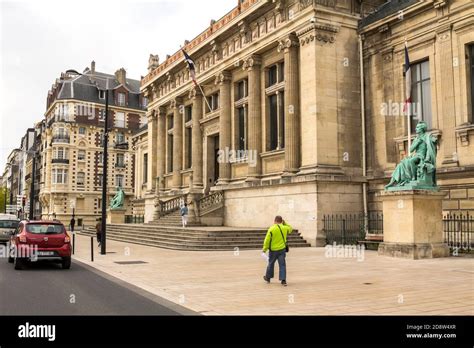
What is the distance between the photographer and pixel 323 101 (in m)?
25.4

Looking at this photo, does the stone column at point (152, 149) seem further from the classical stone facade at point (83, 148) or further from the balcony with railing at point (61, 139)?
the balcony with railing at point (61, 139)

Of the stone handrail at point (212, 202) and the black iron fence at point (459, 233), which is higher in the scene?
the stone handrail at point (212, 202)

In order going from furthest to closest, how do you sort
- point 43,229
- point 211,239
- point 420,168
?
point 211,239
point 420,168
point 43,229

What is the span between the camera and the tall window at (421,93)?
23844 mm

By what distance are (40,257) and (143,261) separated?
3834 mm

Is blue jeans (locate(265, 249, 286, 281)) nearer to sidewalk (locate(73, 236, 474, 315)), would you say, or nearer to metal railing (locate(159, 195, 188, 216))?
sidewalk (locate(73, 236, 474, 315))

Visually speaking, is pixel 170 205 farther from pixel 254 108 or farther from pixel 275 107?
pixel 275 107

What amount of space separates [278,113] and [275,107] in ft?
3.77

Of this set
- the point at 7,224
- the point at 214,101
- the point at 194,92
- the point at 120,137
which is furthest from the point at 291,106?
the point at 120,137

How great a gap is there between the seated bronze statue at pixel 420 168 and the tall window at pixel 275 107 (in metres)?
11.4

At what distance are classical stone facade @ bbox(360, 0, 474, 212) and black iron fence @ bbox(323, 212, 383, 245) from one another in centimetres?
101

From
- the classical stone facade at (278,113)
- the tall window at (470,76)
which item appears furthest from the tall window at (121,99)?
the tall window at (470,76)

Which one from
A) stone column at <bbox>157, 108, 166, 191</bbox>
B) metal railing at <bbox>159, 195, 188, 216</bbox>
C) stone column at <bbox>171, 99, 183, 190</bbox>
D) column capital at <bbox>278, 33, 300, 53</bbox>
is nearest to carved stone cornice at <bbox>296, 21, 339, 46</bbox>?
column capital at <bbox>278, 33, 300, 53</bbox>
